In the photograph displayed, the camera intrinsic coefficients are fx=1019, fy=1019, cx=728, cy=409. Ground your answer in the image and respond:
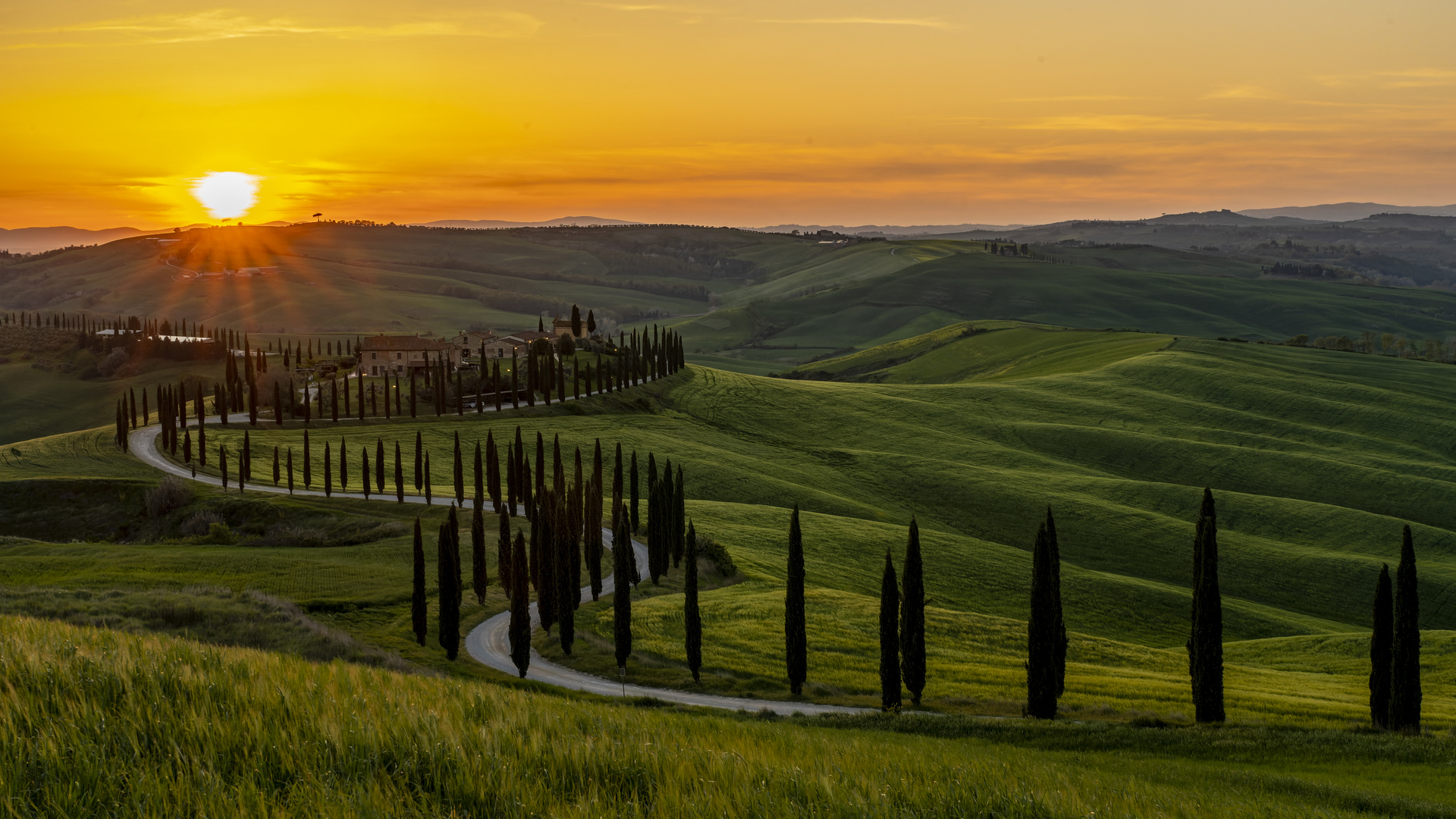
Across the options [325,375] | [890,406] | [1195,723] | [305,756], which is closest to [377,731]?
[305,756]

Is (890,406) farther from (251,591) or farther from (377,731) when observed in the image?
(377,731)

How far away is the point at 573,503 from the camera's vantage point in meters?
83.9

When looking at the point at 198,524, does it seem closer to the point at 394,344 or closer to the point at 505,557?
the point at 505,557

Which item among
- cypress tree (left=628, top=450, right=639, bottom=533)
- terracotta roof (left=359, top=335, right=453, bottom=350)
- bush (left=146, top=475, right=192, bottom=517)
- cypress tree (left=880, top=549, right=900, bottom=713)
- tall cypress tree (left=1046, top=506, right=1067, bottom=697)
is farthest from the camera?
terracotta roof (left=359, top=335, right=453, bottom=350)

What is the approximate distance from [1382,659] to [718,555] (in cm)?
4914

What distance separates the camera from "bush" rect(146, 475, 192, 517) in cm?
9900

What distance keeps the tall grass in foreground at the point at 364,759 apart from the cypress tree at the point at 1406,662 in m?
44.1

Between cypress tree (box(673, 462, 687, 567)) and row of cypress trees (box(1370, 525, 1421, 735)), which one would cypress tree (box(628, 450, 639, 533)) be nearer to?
cypress tree (box(673, 462, 687, 567))

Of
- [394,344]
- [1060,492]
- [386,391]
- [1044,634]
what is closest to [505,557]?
[1044,634]

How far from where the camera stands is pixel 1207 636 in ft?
164

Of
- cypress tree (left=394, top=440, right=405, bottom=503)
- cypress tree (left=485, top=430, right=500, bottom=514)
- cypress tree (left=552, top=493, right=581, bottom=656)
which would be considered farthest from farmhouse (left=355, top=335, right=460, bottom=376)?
cypress tree (left=552, top=493, right=581, bottom=656)

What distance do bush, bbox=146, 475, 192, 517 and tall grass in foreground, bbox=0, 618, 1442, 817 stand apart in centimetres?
9634

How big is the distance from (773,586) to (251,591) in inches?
1528

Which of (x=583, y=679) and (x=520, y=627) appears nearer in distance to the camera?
(x=520, y=627)
